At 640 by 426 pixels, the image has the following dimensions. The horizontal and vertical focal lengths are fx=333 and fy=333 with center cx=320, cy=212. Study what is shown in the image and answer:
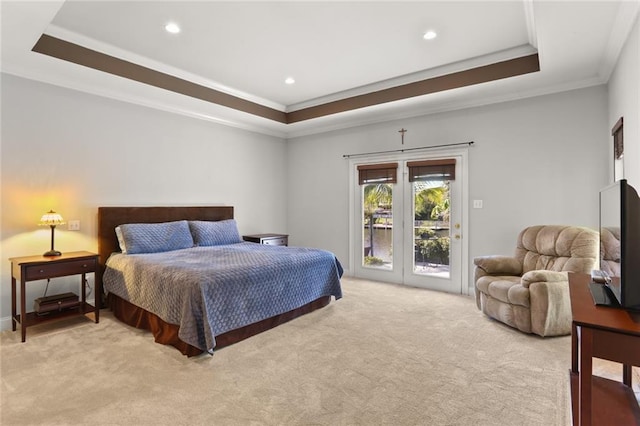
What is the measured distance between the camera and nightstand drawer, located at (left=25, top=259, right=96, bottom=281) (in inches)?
120

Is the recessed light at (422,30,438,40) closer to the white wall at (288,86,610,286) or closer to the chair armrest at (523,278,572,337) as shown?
the white wall at (288,86,610,286)

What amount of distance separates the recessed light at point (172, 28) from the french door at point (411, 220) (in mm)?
3245

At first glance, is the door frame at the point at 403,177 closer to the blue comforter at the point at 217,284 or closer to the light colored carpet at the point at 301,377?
the light colored carpet at the point at 301,377

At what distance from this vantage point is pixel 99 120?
3.94 m

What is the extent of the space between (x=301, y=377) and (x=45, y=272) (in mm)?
2629

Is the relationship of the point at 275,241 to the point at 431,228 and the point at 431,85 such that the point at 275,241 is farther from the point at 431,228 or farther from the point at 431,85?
the point at 431,85

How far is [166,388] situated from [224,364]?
1.48 feet

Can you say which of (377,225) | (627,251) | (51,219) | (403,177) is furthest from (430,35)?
(51,219)

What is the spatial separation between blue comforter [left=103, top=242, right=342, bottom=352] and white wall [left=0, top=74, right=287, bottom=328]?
776 millimetres

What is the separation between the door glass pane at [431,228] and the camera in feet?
15.4

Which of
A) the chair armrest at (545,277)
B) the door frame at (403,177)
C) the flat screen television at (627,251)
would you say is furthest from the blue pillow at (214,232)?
the flat screen television at (627,251)

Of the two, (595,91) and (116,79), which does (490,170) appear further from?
(116,79)

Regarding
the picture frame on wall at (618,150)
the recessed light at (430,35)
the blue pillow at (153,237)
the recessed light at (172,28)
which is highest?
the recessed light at (430,35)

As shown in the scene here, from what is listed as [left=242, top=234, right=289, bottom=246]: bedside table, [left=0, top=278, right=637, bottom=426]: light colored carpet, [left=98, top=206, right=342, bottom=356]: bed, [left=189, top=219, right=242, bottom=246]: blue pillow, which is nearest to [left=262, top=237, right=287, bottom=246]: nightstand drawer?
[left=242, top=234, right=289, bottom=246]: bedside table
